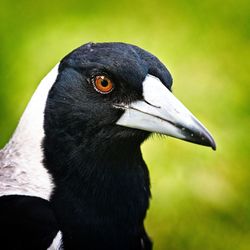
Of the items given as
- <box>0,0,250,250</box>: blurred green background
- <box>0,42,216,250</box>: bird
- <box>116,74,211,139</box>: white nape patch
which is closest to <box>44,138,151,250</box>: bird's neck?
<box>0,42,216,250</box>: bird

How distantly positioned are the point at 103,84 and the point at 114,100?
5 cm

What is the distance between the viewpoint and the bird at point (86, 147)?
2.41 metres

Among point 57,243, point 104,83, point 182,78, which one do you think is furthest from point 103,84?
point 182,78

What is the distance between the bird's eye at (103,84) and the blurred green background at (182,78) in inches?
43.5

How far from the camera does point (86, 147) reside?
2.47m

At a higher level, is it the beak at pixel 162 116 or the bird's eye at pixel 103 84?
the bird's eye at pixel 103 84

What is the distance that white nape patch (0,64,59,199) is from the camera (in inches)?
98.0

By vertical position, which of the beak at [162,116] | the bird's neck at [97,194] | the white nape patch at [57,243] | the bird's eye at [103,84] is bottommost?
the white nape patch at [57,243]

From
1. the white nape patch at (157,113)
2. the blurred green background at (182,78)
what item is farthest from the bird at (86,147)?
the blurred green background at (182,78)

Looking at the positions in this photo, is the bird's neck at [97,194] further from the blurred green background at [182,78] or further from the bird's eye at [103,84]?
the blurred green background at [182,78]

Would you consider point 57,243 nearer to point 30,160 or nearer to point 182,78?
point 30,160

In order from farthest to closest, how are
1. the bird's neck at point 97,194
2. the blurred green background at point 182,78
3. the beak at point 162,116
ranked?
the blurred green background at point 182,78 < the bird's neck at point 97,194 < the beak at point 162,116

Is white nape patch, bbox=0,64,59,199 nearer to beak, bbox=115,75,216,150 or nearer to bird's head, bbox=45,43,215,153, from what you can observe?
bird's head, bbox=45,43,215,153

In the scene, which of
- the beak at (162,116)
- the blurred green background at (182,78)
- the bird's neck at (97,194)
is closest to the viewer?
the beak at (162,116)
